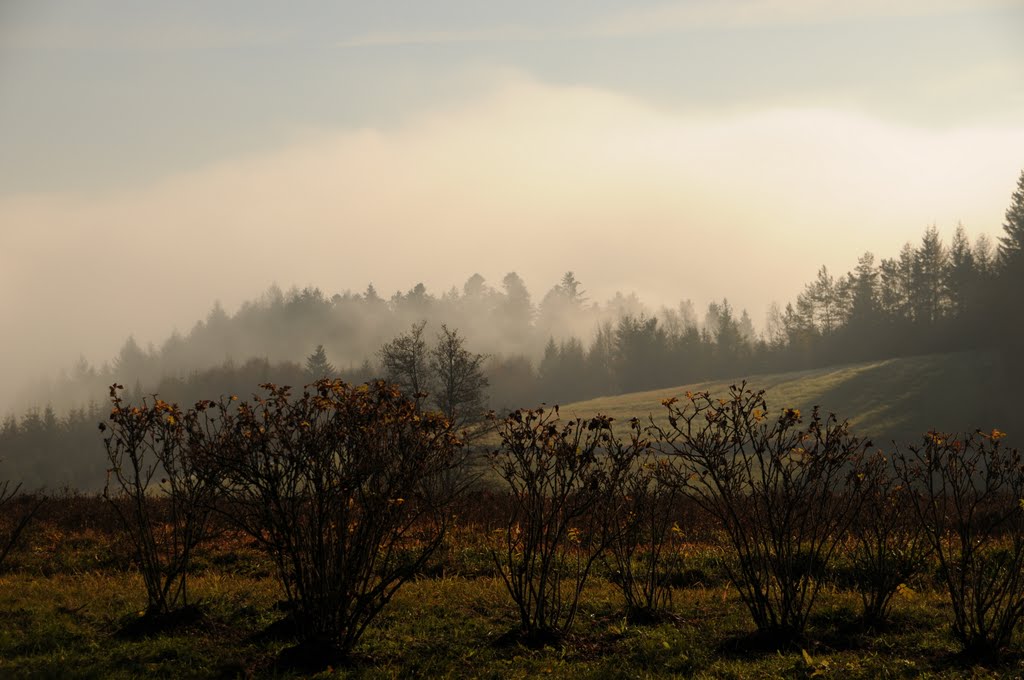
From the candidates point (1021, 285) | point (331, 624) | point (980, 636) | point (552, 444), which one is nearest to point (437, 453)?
point (552, 444)

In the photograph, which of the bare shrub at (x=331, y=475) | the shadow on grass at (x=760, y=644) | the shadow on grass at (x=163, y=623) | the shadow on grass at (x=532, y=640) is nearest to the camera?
the bare shrub at (x=331, y=475)

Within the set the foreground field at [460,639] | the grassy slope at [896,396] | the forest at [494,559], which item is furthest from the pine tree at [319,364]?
the foreground field at [460,639]

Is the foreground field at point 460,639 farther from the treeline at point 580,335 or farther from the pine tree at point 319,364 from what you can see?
the pine tree at point 319,364

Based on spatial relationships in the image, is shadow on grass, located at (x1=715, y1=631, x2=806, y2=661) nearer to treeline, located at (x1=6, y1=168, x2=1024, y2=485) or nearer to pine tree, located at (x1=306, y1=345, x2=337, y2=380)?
treeline, located at (x1=6, y1=168, x2=1024, y2=485)

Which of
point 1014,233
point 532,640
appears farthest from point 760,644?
point 1014,233

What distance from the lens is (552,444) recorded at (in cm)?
805

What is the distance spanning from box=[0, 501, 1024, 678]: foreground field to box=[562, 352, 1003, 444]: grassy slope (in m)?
34.1

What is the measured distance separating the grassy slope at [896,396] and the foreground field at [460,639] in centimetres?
3406

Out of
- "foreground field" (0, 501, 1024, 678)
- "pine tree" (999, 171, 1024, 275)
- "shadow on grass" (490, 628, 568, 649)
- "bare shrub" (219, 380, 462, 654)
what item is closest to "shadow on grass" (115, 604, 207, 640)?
"foreground field" (0, 501, 1024, 678)

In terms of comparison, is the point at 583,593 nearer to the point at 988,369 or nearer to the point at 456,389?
the point at 456,389

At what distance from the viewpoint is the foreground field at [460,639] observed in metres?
6.89

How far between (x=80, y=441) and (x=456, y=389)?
271ft

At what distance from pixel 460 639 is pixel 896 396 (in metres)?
53.0

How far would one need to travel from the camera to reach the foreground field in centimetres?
689
